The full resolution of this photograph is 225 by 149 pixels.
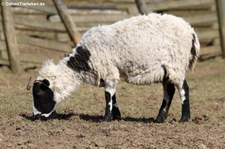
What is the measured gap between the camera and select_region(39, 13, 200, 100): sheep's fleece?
8.77m

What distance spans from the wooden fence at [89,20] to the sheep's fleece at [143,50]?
609cm

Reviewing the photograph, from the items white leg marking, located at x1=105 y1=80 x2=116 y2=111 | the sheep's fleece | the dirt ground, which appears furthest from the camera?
white leg marking, located at x1=105 y1=80 x2=116 y2=111

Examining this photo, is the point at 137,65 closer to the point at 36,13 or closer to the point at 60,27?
the point at 60,27

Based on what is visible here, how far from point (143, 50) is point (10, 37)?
575 cm

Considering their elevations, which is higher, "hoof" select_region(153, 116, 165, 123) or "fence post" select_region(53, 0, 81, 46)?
"fence post" select_region(53, 0, 81, 46)

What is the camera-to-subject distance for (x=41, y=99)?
29.5 ft

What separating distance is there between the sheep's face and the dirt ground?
0.50 feet

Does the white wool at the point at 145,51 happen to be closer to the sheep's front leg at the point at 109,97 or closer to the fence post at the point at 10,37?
the sheep's front leg at the point at 109,97

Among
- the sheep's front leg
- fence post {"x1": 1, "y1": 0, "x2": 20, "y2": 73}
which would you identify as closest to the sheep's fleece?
the sheep's front leg

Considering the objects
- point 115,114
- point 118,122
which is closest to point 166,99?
point 115,114

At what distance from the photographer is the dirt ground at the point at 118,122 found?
732 cm

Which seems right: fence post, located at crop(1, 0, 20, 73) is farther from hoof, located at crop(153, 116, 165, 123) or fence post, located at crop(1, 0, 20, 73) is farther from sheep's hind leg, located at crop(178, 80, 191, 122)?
sheep's hind leg, located at crop(178, 80, 191, 122)

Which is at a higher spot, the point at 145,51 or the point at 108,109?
the point at 145,51

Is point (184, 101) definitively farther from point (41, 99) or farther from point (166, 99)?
point (41, 99)
